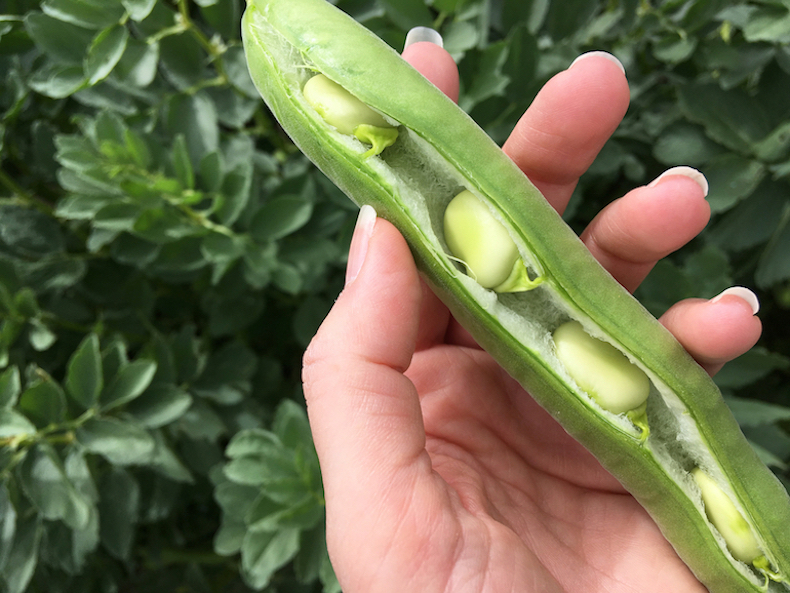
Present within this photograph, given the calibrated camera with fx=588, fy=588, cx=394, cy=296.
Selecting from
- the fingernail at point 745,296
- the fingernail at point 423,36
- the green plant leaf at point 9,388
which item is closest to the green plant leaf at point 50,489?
the green plant leaf at point 9,388

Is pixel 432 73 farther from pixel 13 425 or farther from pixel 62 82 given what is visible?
pixel 13 425

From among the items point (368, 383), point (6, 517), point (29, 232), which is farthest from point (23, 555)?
point (368, 383)

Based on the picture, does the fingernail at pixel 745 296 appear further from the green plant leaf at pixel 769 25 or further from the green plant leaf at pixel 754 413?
the green plant leaf at pixel 769 25

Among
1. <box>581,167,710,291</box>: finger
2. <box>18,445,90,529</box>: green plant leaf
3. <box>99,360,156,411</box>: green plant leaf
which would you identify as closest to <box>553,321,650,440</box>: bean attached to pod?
<box>581,167,710,291</box>: finger

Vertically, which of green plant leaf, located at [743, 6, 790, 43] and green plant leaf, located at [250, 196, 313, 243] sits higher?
green plant leaf, located at [743, 6, 790, 43]

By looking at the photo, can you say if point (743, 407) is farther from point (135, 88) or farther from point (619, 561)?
point (135, 88)

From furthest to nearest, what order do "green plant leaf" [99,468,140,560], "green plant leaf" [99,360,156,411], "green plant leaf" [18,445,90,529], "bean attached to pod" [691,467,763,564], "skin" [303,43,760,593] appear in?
"green plant leaf" [99,468,140,560], "green plant leaf" [99,360,156,411], "green plant leaf" [18,445,90,529], "bean attached to pod" [691,467,763,564], "skin" [303,43,760,593]

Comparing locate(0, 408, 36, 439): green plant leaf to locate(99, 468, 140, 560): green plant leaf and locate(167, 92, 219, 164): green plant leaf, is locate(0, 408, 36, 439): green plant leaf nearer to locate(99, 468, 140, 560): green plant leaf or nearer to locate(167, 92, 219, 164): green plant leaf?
locate(99, 468, 140, 560): green plant leaf

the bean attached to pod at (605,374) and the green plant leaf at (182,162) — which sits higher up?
the bean attached to pod at (605,374)
